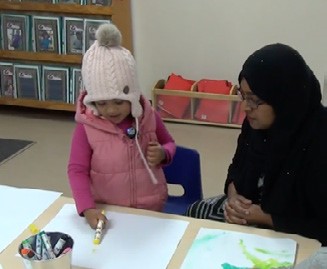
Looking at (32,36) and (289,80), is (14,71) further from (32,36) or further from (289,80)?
(289,80)

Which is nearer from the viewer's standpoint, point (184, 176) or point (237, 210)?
point (237, 210)

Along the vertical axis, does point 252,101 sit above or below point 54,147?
above

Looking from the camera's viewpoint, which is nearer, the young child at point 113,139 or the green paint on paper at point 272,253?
the green paint on paper at point 272,253

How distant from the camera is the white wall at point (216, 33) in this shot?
358 cm

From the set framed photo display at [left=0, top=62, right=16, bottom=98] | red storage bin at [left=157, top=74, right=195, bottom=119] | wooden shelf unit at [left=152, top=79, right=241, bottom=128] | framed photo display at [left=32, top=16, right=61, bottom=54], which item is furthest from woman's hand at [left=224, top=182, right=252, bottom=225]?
framed photo display at [left=0, top=62, right=16, bottom=98]

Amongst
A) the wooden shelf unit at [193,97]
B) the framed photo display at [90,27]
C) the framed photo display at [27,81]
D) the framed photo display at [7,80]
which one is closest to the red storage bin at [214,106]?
the wooden shelf unit at [193,97]

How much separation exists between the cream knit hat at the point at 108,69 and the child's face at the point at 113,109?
0.02 m

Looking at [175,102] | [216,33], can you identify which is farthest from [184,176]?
[216,33]

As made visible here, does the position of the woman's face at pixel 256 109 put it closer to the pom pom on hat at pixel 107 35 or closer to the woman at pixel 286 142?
the woman at pixel 286 142

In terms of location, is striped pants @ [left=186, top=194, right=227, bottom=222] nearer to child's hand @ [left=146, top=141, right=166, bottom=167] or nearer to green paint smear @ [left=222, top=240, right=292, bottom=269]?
child's hand @ [left=146, top=141, right=166, bottom=167]

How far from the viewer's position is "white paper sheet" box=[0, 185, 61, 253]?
1.39m

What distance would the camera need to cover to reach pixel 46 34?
3.85 metres

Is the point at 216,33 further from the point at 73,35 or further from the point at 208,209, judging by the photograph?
the point at 208,209

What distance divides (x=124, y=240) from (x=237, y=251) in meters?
0.29
